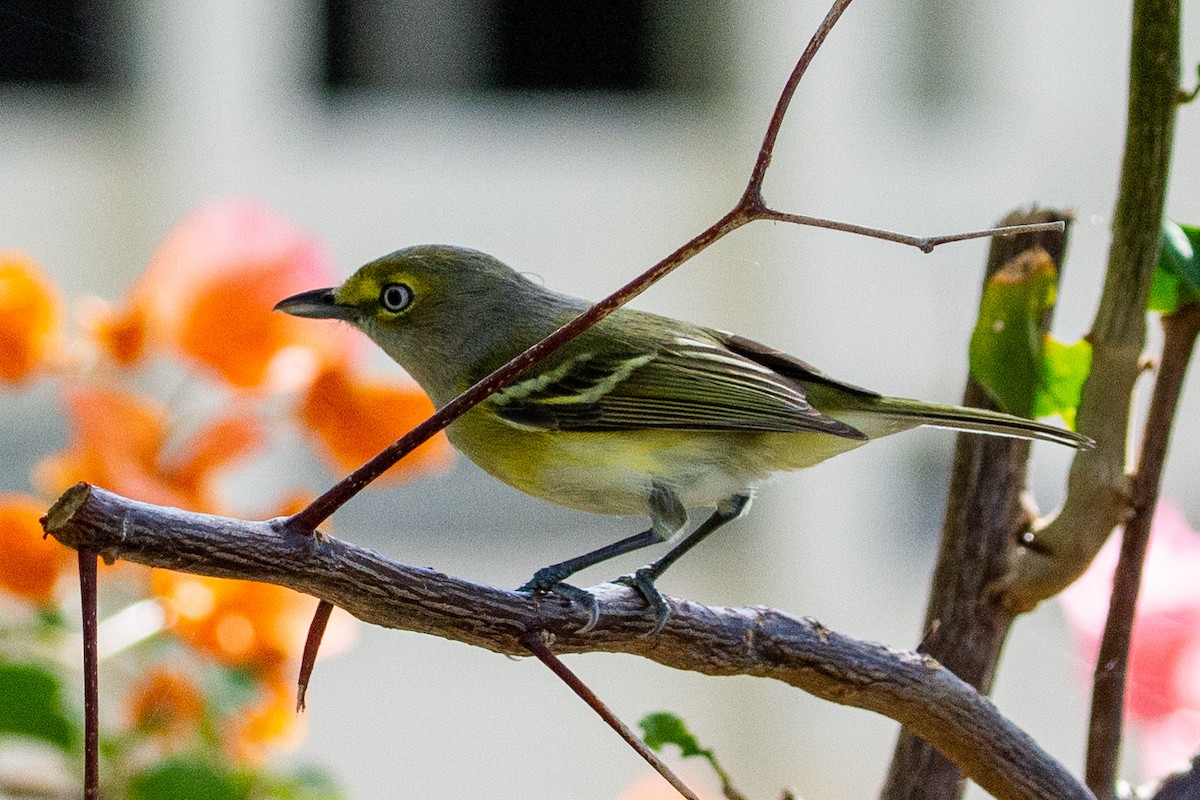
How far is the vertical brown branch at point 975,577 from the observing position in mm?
662

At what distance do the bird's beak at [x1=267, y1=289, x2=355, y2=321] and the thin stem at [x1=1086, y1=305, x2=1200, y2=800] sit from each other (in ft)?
1.27

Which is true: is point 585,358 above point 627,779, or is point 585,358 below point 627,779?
above

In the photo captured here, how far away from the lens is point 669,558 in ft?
2.26

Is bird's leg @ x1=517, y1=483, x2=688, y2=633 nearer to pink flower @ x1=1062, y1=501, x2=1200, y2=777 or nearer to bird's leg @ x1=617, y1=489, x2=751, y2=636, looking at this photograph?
bird's leg @ x1=617, y1=489, x2=751, y2=636

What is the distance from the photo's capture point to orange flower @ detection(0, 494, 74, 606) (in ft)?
2.19

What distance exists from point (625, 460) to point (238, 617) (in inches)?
8.6

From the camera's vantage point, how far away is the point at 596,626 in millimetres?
500

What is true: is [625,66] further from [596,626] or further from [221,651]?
[596,626]

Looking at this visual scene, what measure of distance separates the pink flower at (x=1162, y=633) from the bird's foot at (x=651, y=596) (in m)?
0.28

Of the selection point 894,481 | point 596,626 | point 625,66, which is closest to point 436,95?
point 625,66

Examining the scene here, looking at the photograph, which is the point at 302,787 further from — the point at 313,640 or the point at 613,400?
the point at 313,640

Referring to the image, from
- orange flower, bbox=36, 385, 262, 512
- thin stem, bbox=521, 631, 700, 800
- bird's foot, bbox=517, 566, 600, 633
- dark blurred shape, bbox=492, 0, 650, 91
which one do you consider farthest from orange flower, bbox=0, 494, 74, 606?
dark blurred shape, bbox=492, 0, 650, 91

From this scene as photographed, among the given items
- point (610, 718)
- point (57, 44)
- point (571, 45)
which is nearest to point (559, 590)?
point (610, 718)

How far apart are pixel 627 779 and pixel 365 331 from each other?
1319 millimetres
